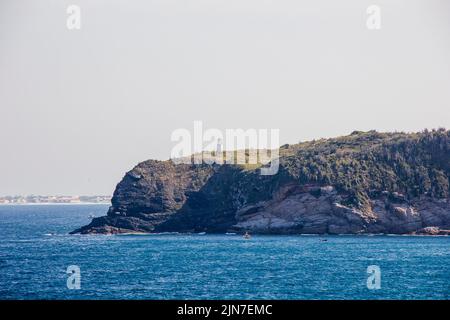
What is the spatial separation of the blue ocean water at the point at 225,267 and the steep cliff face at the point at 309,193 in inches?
374

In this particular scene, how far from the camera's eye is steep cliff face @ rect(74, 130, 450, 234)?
497ft

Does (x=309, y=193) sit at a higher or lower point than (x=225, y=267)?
higher

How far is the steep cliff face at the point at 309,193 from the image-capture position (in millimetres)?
151625

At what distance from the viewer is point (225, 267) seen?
88625 mm

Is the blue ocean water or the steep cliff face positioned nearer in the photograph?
the blue ocean water

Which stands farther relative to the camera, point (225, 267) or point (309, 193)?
point (309, 193)

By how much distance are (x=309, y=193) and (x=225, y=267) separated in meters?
67.9

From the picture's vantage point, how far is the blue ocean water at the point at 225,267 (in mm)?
67188

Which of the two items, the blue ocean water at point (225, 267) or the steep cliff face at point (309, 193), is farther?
the steep cliff face at point (309, 193)

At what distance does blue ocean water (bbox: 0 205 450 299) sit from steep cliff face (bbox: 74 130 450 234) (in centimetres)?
951

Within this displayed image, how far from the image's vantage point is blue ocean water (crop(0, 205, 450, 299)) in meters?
67.2

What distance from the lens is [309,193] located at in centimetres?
15425
